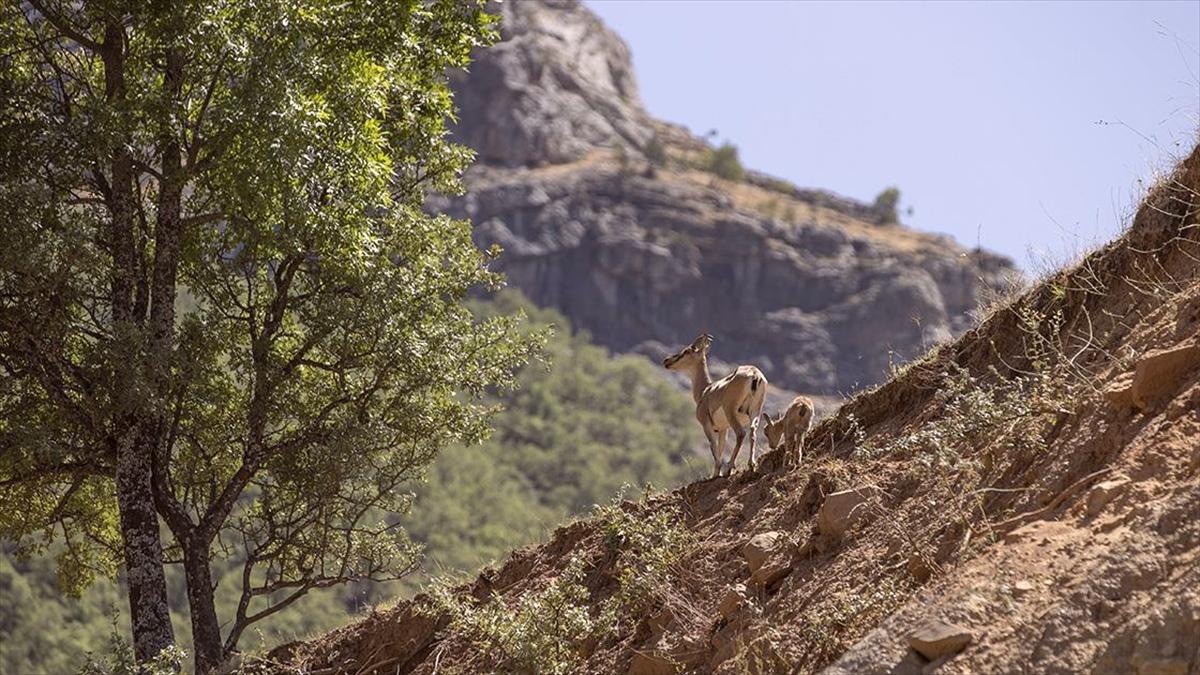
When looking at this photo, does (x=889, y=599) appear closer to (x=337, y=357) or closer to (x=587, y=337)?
(x=337, y=357)

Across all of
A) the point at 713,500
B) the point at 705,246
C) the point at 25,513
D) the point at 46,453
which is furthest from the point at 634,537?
the point at 705,246

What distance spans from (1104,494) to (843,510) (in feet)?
9.20

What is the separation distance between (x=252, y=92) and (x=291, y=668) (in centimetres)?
591

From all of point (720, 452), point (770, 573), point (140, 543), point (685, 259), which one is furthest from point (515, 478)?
point (770, 573)

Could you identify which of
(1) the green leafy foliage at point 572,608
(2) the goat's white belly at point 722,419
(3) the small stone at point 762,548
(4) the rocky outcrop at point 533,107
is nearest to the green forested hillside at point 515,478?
(4) the rocky outcrop at point 533,107

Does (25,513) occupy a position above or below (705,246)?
below

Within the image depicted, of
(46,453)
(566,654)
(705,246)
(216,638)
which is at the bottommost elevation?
(566,654)

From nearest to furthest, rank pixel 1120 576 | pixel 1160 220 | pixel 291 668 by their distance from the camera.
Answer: pixel 1120 576
pixel 1160 220
pixel 291 668

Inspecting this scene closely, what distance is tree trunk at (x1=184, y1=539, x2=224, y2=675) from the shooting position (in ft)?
52.2

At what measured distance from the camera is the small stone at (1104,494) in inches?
357

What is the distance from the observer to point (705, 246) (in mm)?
172750

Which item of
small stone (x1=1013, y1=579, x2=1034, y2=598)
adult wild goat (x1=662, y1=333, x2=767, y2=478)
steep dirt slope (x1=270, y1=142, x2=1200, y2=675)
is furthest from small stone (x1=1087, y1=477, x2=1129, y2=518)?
adult wild goat (x1=662, y1=333, x2=767, y2=478)

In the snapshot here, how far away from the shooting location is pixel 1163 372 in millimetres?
9789

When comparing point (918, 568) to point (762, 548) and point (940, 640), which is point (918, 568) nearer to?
point (940, 640)
